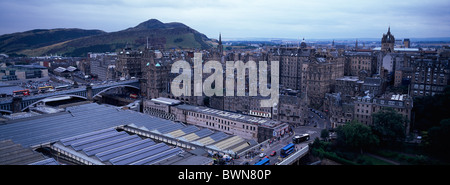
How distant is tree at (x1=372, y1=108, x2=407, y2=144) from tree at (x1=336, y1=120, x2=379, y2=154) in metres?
2.02

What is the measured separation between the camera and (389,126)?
1743 inches

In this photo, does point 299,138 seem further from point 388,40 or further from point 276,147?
point 388,40

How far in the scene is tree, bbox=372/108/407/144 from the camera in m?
43.3

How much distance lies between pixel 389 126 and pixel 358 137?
19.5 ft

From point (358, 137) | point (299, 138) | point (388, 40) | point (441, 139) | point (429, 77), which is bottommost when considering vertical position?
point (299, 138)

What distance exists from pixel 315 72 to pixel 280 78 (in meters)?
17.7

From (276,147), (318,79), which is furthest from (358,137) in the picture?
(318,79)

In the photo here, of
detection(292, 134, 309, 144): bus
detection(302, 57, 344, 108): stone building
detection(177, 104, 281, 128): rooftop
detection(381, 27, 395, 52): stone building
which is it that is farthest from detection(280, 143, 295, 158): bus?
detection(381, 27, 395, 52): stone building

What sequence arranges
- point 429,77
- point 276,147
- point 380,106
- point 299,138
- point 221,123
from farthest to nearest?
point 221,123 < point 429,77 < point 380,106 < point 299,138 < point 276,147

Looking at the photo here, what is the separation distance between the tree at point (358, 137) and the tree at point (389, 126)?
2017 millimetres

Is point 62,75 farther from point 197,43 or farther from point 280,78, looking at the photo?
point 197,43

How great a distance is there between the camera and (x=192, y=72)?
74.7 metres

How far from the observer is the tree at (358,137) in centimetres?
4144
